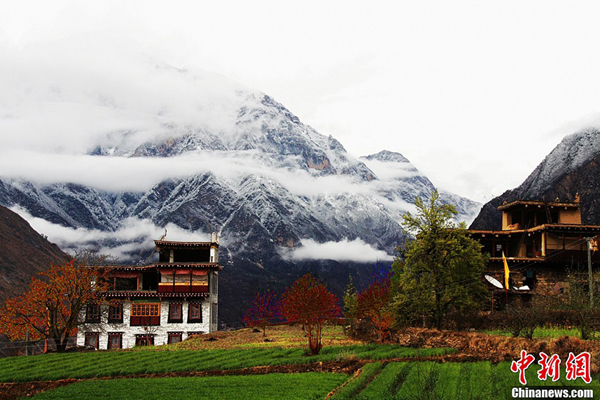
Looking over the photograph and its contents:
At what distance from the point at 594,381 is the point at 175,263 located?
6396 centimetres

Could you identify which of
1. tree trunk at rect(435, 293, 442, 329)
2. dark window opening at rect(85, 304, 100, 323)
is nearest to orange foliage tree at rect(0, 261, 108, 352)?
dark window opening at rect(85, 304, 100, 323)

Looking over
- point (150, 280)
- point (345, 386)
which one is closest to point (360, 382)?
point (345, 386)

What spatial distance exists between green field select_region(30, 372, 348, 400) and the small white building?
133ft

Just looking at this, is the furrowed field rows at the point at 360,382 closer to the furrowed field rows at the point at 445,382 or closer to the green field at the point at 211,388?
the furrowed field rows at the point at 445,382

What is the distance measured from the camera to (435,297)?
2315 inches

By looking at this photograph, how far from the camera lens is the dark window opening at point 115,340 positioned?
82250 mm

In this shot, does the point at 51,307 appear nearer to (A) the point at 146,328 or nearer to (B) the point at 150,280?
(A) the point at 146,328

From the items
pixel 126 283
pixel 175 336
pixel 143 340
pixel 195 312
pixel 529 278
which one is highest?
pixel 529 278

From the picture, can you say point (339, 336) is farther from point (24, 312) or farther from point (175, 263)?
point (24, 312)

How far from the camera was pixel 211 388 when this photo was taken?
126 ft

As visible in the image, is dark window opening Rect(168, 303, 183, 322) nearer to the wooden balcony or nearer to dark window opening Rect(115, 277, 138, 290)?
the wooden balcony

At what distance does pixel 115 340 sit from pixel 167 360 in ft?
112

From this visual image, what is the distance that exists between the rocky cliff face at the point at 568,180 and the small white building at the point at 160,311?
88.3m

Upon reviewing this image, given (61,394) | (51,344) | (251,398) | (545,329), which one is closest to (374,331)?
(545,329)
